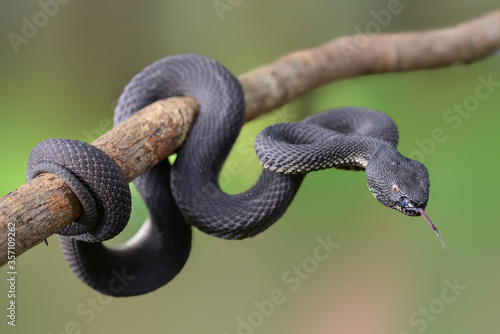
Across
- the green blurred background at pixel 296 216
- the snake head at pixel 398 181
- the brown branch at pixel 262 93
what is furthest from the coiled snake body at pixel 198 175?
the green blurred background at pixel 296 216

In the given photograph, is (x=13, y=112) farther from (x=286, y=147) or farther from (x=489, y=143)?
(x=489, y=143)

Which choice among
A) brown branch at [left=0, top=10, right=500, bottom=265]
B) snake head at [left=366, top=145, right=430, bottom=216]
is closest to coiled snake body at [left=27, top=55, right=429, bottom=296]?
snake head at [left=366, top=145, right=430, bottom=216]

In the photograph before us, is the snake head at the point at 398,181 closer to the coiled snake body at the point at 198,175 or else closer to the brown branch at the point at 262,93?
the coiled snake body at the point at 198,175

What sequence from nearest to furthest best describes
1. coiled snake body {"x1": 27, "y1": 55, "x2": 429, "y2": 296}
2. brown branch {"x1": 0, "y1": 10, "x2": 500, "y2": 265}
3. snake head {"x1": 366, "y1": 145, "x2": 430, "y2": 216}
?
1. brown branch {"x1": 0, "y1": 10, "x2": 500, "y2": 265}
2. coiled snake body {"x1": 27, "y1": 55, "x2": 429, "y2": 296}
3. snake head {"x1": 366, "y1": 145, "x2": 430, "y2": 216}

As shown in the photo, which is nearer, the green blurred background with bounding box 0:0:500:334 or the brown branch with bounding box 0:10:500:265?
the brown branch with bounding box 0:10:500:265

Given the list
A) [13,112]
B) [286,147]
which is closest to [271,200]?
[286,147]

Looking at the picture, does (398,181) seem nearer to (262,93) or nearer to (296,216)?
(262,93)

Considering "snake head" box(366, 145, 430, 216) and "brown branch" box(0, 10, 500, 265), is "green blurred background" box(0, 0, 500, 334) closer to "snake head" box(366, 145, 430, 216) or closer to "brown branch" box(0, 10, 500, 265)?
"brown branch" box(0, 10, 500, 265)
